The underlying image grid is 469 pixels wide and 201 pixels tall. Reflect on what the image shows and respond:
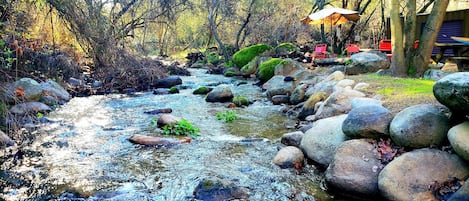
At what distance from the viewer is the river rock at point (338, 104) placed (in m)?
7.01

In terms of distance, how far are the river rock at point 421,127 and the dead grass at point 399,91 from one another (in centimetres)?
68

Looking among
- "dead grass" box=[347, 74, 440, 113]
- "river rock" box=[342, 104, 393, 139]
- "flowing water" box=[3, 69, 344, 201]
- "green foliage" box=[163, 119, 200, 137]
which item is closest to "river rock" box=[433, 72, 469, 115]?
"river rock" box=[342, 104, 393, 139]

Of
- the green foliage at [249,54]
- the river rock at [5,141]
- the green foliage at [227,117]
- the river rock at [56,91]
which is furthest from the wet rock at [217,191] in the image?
the green foliage at [249,54]

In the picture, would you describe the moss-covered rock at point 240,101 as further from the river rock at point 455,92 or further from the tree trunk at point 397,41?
the river rock at point 455,92

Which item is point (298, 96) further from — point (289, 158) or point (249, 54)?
point (249, 54)

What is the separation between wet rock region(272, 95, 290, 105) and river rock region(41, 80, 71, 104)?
5702 mm

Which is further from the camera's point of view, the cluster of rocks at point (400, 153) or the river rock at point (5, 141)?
the river rock at point (5, 141)

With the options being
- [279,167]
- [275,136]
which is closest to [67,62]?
[275,136]

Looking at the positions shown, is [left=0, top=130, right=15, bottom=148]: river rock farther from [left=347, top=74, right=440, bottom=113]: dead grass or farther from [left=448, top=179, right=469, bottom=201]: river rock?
[left=448, top=179, right=469, bottom=201]: river rock

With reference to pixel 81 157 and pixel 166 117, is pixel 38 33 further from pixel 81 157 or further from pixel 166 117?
pixel 81 157

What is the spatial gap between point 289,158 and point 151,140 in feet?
7.94

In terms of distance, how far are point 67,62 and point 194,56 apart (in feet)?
50.3

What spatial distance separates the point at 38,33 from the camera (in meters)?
8.03

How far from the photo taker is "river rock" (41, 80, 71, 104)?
9802 millimetres
